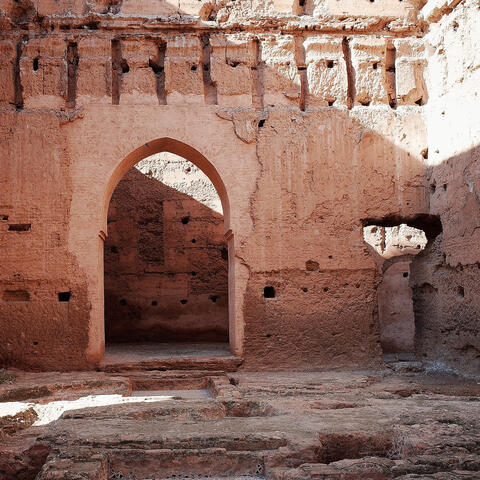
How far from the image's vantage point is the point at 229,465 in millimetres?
3502

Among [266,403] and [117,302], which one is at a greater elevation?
[117,302]

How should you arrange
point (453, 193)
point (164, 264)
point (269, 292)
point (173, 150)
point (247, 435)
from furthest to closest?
point (164, 264), point (173, 150), point (269, 292), point (453, 193), point (247, 435)

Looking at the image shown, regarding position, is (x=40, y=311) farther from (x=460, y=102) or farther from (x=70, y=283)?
(x=460, y=102)

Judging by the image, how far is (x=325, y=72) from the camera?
7.73 metres

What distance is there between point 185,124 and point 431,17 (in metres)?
3.51

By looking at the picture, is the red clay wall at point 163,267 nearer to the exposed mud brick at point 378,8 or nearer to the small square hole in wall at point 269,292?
the small square hole in wall at point 269,292

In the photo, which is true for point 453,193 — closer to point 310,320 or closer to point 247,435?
point 310,320

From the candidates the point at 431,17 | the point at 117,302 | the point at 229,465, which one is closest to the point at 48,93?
the point at 117,302

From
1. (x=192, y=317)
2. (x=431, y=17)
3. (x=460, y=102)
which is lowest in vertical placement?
(x=192, y=317)

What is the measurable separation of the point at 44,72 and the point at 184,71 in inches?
71.6

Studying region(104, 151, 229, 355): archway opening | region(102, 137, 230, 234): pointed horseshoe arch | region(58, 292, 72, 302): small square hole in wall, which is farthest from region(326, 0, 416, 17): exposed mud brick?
region(58, 292, 72, 302): small square hole in wall

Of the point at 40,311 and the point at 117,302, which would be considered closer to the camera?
the point at 40,311

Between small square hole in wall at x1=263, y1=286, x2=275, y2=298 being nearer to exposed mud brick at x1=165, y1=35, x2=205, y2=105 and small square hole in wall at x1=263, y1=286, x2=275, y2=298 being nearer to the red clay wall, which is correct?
exposed mud brick at x1=165, y1=35, x2=205, y2=105

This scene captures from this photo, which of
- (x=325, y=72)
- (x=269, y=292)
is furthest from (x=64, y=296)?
(x=325, y=72)
